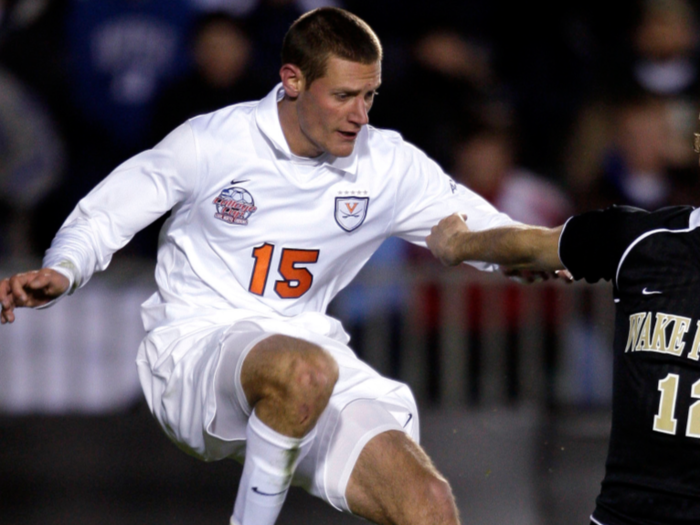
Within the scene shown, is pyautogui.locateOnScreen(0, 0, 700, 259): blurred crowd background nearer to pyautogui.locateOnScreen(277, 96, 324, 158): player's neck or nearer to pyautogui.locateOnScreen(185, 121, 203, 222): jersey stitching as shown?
pyautogui.locateOnScreen(277, 96, 324, 158): player's neck

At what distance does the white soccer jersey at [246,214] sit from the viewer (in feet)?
13.0

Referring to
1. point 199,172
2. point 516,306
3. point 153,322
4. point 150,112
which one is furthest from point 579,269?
point 150,112

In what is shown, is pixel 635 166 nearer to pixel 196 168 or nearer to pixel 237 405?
pixel 196 168

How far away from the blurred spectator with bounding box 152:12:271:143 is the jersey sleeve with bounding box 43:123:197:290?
2818 mm

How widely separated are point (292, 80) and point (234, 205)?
536 millimetres

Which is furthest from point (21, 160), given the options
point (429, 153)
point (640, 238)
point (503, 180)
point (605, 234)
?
point (640, 238)

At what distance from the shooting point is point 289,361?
356 centimetres

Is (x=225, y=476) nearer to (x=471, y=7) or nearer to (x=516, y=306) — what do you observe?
(x=516, y=306)

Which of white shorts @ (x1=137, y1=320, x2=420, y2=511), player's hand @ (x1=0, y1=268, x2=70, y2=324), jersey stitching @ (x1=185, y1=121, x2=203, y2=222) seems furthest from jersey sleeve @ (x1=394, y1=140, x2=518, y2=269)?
player's hand @ (x1=0, y1=268, x2=70, y2=324)

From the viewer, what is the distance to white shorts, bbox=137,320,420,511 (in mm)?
3881

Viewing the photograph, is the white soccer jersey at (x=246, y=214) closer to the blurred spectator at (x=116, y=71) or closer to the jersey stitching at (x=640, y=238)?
the jersey stitching at (x=640, y=238)

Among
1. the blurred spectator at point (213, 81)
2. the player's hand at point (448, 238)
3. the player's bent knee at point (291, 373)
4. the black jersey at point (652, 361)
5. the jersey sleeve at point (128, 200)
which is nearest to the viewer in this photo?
the black jersey at point (652, 361)

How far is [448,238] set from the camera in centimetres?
413

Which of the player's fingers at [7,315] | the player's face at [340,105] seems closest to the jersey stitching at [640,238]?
the player's face at [340,105]
